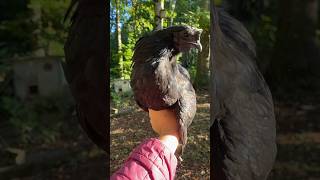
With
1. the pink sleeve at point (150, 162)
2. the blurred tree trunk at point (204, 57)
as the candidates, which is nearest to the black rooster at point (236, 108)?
the blurred tree trunk at point (204, 57)

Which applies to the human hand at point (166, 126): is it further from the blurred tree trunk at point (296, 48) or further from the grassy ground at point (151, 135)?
the blurred tree trunk at point (296, 48)

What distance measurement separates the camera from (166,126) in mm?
1328

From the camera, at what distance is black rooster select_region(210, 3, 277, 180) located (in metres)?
1.42

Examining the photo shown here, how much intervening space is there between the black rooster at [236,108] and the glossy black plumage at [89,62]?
1.01 feet

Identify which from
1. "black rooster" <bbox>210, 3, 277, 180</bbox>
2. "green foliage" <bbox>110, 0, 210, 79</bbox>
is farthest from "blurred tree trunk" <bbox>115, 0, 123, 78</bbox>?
"black rooster" <bbox>210, 3, 277, 180</bbox>

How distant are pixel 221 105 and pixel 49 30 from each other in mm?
610

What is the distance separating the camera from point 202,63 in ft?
4.32

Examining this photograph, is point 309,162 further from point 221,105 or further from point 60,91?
point 60,91

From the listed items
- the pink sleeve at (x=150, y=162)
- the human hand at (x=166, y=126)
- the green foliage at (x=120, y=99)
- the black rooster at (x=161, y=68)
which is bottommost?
the pink sleeve at (x=150, y=162)

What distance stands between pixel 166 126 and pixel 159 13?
0.28m

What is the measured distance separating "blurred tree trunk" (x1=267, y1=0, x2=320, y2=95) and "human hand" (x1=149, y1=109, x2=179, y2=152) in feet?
2.25

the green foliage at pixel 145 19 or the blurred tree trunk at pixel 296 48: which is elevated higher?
the green foliage at pixel 145 19

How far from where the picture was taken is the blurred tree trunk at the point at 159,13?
130 cm

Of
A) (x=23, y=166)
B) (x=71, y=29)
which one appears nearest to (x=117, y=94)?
(x=71, y=29)
